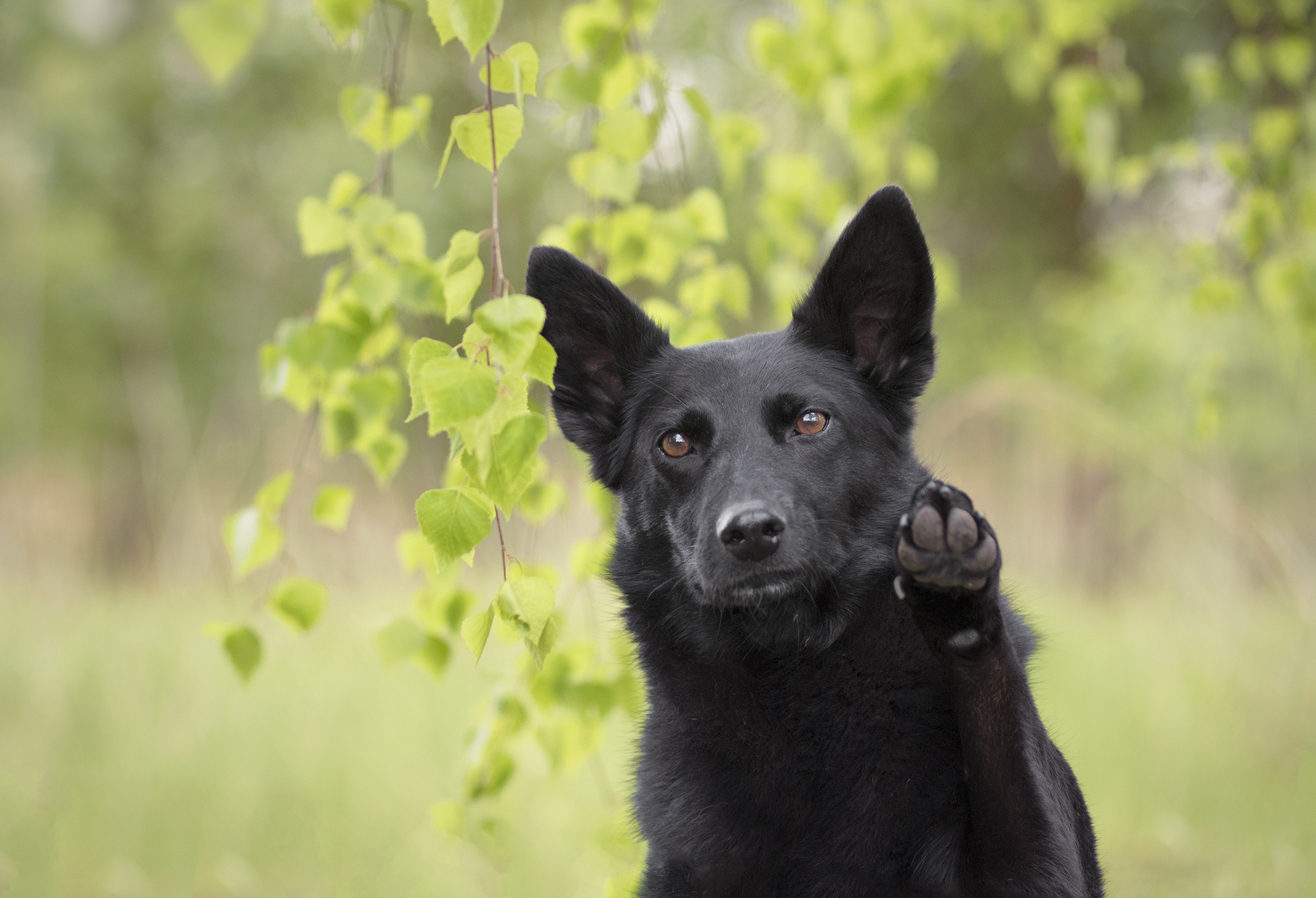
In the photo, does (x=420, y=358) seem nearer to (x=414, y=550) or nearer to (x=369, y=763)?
(x=414, y=550)

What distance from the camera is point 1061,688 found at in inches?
221

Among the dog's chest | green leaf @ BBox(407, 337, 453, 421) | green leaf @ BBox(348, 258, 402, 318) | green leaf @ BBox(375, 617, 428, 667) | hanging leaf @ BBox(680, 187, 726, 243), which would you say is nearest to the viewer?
green leaf @ BBox(407, 337, 453, 421)

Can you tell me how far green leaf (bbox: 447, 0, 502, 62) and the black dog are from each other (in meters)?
0.81

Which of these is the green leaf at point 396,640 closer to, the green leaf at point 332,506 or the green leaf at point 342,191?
the green leaf at point 332,506

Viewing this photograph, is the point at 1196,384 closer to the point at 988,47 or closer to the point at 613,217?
the point at 988,47

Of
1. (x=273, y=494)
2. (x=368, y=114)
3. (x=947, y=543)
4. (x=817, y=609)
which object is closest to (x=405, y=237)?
(x=368, y=114)

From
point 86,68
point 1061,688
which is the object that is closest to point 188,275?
point 86,68

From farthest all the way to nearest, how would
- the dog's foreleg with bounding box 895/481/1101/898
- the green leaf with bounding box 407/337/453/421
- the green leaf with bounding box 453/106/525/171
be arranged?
the dog's foreleg with bounding box 895/481/1101/898
the green leaf with bounding box 453/106/525/171
the green leaf with bounding box 407/337/453/421

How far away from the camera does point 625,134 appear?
2287 mm

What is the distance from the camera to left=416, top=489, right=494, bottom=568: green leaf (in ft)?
4.78

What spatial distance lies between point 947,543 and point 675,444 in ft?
2.92

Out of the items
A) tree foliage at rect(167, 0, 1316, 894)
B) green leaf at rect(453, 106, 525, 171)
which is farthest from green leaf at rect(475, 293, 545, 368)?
green leaf at rect(453, 106, 525, 171)

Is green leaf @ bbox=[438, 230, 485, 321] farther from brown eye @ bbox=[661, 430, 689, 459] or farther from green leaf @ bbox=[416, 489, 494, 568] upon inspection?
brown eye @ bbox=[661, 430, 689, 459]

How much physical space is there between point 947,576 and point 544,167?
34.8 ft
